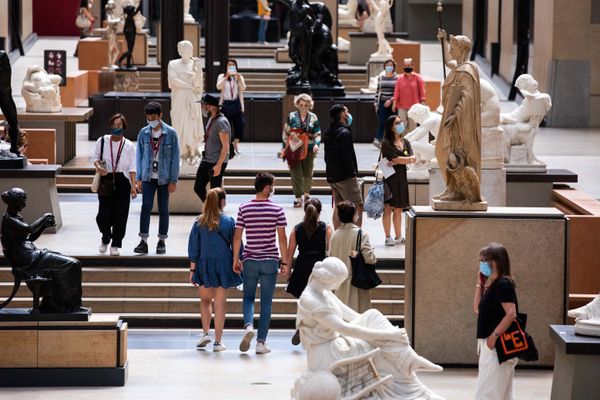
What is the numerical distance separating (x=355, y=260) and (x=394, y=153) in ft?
12.8

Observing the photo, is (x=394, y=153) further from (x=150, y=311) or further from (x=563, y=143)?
(x=563, y=143)

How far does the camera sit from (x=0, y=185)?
1777cm

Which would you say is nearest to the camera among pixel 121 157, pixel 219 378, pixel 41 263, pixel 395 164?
pixel 41 263

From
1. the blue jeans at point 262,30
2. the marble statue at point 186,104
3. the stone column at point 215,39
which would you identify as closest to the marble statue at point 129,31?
the stone column at point 215,39

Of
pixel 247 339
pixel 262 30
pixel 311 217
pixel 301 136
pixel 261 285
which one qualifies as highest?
pixel 262 30

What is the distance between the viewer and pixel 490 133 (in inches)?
682

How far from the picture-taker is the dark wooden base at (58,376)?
494 inches

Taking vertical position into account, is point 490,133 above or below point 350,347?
above

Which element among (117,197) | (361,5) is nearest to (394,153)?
(117,197)

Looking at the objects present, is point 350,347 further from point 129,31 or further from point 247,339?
point 129,31

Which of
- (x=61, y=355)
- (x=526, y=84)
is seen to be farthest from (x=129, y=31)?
(x=61, y=355)

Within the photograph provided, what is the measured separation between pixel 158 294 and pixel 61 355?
11.0 ft

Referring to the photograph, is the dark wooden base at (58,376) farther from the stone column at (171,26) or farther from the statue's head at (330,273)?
the stone column at (171,26)

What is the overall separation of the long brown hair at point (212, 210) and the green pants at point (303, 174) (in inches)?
216
